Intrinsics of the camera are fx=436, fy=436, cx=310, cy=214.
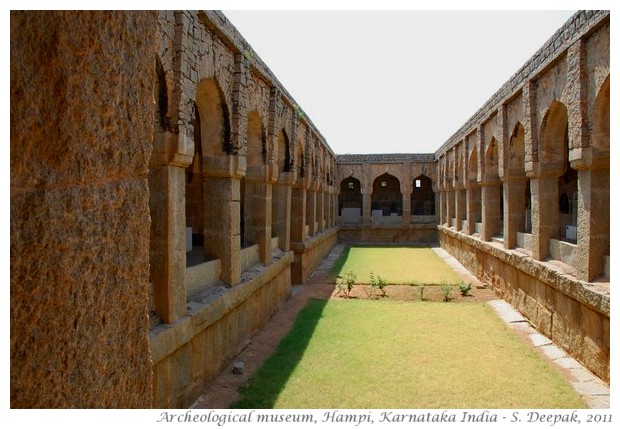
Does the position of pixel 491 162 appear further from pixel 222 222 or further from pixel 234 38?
pixel 222 222

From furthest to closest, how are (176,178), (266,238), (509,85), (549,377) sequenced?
(509,85) → (266,238) → (549,377) → (176,178)

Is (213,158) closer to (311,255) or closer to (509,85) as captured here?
(509,85)

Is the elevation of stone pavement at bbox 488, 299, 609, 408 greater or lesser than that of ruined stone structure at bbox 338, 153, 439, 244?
lesser

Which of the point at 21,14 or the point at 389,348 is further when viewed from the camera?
the point at 389,348

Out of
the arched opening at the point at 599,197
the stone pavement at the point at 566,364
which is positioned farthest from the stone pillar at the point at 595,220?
the stone pavement at the point at 566,364

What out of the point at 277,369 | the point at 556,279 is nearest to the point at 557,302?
the point at 556,279

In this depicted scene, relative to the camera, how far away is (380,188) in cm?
2908

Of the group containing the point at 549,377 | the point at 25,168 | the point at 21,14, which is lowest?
the point at 549,377

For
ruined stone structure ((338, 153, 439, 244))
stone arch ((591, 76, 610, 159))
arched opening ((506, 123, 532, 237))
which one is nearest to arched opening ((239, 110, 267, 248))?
arched opening ((506, 123, 532, 237))

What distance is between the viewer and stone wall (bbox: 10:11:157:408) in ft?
4.37

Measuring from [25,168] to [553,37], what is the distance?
322 inches

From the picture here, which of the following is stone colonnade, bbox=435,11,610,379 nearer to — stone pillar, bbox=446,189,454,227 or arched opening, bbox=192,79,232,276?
arched opening, bbox=192,79,232,276

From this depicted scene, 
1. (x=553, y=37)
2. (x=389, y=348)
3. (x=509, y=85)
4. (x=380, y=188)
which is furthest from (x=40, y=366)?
(x=380, y=188)

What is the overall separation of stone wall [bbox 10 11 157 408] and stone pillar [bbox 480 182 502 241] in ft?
38.3
